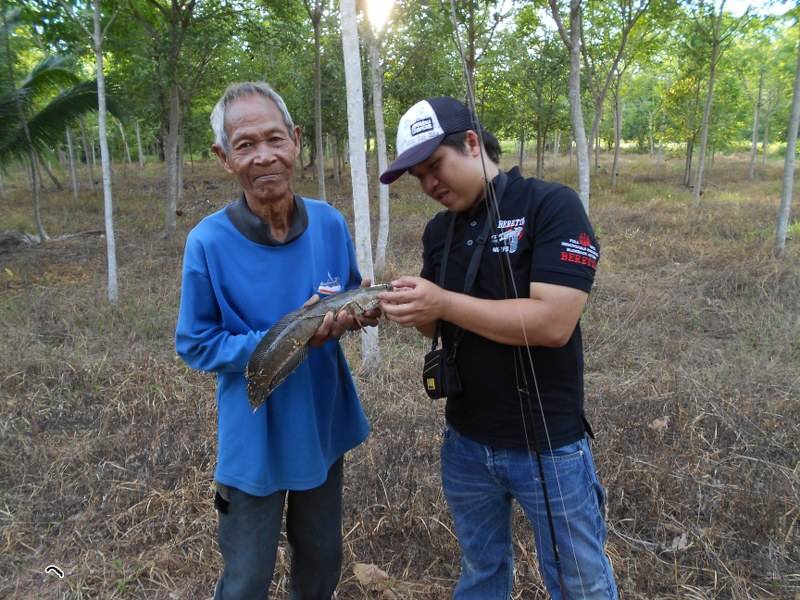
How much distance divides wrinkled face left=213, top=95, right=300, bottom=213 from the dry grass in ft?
7.25

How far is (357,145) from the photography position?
5.10 m

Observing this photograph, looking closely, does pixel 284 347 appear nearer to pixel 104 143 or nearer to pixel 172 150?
pixel 104 143

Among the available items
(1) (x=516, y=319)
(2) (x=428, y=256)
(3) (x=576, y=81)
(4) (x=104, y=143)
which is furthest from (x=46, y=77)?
(1) (x=516, y=319)

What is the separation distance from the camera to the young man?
167 cm

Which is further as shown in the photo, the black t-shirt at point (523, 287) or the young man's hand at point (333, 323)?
the young man's hand at point (333, 323)

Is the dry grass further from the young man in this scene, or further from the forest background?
the young man

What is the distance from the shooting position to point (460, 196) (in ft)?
6.12

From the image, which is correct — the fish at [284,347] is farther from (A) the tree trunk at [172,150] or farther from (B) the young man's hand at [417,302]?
(A) the tree trunk at [172,150]

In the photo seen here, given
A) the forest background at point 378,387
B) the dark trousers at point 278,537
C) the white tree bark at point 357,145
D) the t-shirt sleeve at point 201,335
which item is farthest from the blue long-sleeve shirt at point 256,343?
the white tree bark at point 357,145

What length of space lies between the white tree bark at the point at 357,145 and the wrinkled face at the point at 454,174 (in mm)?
2872

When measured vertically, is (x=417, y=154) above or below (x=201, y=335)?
above

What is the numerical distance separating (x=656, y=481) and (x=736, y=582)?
0.72 metres

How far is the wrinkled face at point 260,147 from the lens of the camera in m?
1.90

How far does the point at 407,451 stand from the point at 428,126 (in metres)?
2.66
